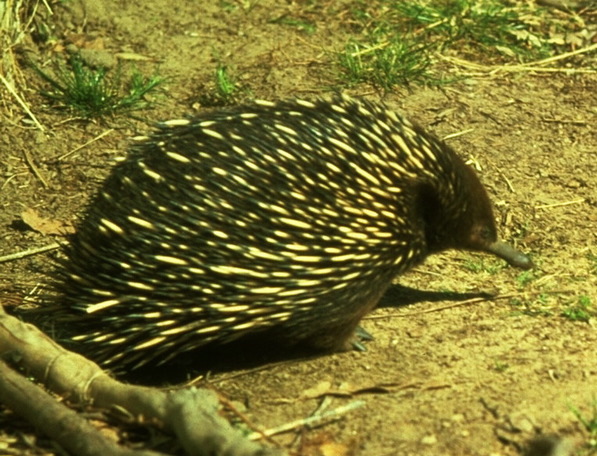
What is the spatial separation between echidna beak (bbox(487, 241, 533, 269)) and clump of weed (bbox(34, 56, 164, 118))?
2903 mm

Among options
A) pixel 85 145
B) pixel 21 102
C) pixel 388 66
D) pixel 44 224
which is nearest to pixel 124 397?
pixel 44 224

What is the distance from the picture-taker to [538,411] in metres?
4.47

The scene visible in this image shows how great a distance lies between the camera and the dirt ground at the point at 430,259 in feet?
14.8

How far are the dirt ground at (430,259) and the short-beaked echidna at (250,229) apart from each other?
34 cm

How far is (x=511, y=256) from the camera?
18.7 ft

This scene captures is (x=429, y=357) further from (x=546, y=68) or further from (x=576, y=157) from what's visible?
(x=546, y=68)

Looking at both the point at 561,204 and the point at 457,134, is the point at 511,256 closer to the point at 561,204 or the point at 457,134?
the point at 561,204

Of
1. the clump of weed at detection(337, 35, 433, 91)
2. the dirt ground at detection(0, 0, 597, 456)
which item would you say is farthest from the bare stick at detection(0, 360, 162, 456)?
the clump of weed at detection(337, 35, 433, 91)

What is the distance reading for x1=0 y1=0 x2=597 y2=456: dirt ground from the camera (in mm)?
4500

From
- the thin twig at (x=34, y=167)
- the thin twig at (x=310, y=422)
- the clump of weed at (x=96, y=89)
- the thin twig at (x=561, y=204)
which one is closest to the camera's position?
the thin twig at (x=310, y=422)

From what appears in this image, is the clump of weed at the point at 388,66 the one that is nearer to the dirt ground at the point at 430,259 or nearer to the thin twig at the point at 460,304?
the dirt ground at the point at 430,259

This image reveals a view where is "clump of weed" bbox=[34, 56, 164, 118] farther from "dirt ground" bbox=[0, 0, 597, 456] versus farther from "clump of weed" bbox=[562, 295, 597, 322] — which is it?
→ "clump of weed" bbox=[562, 295, 597, 322]

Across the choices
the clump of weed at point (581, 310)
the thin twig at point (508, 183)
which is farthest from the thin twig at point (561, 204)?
the clump of weed at point (581, 310)

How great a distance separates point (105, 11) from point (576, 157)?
3.43 meters
